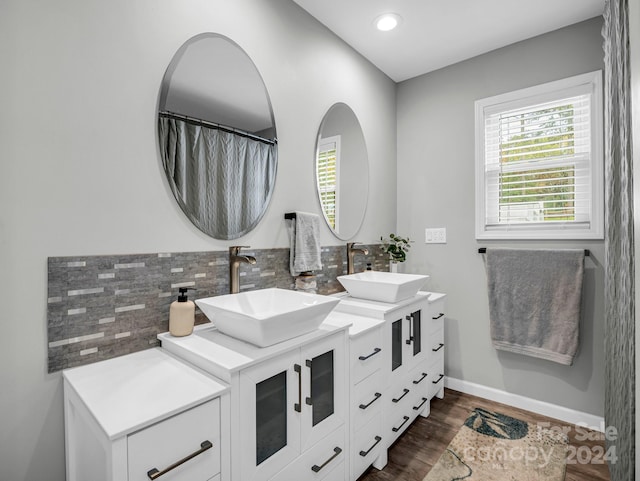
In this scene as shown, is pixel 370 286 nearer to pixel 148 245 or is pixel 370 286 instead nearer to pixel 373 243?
pixel 373 243

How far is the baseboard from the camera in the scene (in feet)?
6.92

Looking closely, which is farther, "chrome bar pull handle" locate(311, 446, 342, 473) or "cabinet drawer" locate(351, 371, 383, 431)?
"cabinet drawer" locate(351, 371, 383, 431)

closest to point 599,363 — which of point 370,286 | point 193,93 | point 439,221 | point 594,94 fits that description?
point 439,221

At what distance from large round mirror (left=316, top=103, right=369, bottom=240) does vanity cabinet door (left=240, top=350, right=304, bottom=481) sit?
3.89 feet

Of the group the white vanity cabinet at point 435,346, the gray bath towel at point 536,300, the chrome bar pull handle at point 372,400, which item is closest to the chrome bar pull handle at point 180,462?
the chrome bar pull handle at point 372,400

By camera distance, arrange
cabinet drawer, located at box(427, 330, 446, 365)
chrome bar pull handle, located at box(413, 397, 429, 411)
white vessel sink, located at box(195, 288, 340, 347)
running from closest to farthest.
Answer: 1. white vessel sink, located at box(195, 288, 340, 347)
2. chrome bar pull handle, located at box(413, 397, 429, 411)
3. cabinet drawer, located at box(427, 330, 446, 365)

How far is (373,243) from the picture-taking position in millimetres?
2641

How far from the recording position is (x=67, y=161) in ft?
3.60

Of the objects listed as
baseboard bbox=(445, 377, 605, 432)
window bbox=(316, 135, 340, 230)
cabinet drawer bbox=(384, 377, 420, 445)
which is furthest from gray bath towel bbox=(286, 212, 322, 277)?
baseboard bbox=(445, 377, 605, 432)

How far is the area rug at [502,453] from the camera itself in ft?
5.52

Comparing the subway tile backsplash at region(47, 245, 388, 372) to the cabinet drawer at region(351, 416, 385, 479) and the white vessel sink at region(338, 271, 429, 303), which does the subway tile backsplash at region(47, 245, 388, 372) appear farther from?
the cabinet drawer at region(351, 416, 385, 479)

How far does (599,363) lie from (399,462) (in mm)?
1435

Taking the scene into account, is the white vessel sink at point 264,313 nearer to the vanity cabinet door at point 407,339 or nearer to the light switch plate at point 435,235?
the vanity cabinet door at point 407,339

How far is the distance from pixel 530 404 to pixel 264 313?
206 cm
